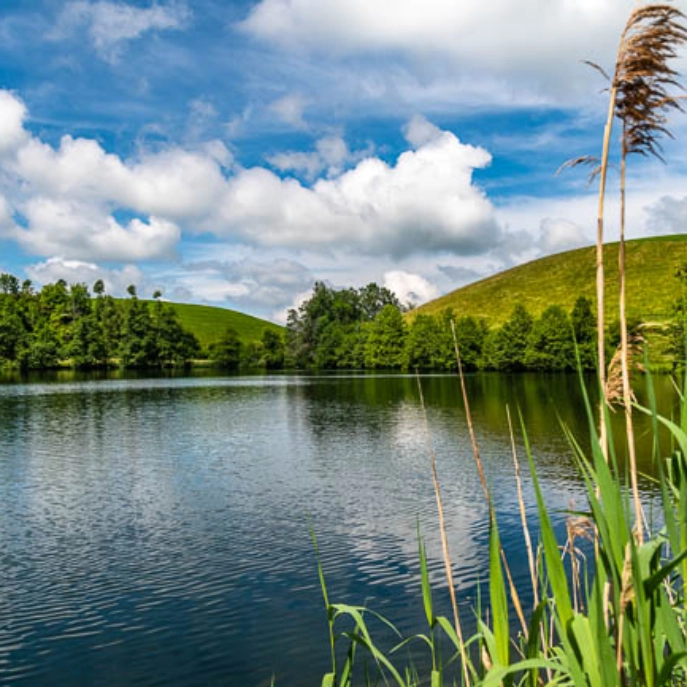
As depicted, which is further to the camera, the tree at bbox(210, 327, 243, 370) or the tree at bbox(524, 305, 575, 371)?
the tree at bbox(210, 327, 243, 370)

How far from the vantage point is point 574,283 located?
5182 inches

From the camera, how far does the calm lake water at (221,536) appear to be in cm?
1182

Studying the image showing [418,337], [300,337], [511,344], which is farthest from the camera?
[300,337]

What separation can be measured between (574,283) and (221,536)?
12406cm

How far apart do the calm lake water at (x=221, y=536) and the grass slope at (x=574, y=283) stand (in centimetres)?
8514

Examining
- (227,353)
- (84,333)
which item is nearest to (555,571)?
(84,333)

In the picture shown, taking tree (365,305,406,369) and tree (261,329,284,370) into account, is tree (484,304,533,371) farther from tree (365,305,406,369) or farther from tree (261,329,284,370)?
tree (261,329,284,370)

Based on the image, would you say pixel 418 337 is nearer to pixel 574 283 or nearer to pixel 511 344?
pixel 511 344

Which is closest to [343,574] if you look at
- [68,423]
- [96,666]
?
[96,666]

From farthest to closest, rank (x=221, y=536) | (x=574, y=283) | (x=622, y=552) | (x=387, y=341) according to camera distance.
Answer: (x=387, y=341), (x=574, y=283), (x=221, y=536), (x=622, y=552)

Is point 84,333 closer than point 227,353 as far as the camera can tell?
Yes

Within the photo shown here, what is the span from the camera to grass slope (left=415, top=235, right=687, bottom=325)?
381ft

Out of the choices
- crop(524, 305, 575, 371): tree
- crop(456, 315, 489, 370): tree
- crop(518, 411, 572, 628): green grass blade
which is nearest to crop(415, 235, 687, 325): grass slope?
crop(456, 315, 489, 370): tree

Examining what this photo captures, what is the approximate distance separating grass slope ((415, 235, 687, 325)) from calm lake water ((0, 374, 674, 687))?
279 ft
